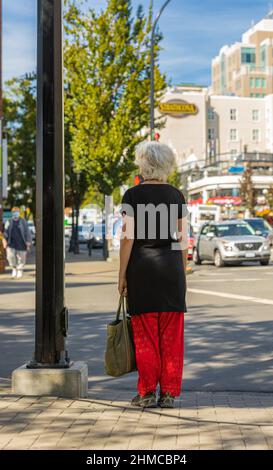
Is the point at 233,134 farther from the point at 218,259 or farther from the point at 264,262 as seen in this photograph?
the point at 264,262

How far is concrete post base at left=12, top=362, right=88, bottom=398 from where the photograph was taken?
18.8 feet

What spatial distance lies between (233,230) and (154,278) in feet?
75.0

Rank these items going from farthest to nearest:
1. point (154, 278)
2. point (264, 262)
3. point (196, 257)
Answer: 1. point (196, 257)
2. point (264, 262)
3. point (154, 278)

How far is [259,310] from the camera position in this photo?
12.2 metres

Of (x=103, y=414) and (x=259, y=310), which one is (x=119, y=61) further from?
(x=103, y=414)

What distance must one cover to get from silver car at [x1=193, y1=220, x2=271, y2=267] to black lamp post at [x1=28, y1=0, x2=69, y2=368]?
811 inches

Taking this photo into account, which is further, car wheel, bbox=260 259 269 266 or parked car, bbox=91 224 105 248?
parked car, bbox=91 224 105 248

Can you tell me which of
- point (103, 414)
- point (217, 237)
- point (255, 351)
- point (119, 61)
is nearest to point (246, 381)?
point (255, 351)

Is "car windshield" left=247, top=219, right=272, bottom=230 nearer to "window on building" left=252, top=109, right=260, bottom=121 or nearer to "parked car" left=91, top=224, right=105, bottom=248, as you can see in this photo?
"parked car" left=91, top=224, right=105, bottom=248

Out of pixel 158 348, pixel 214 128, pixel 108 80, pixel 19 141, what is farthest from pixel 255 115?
pixel 158 348

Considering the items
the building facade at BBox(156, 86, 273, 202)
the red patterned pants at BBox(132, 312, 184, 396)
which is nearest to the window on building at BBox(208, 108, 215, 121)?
the building facade at BBox(156, 86, 273, 202)

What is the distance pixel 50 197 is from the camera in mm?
5863

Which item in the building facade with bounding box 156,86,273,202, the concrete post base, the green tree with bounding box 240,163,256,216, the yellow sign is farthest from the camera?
the building facade with bounding box 156,86,273,202

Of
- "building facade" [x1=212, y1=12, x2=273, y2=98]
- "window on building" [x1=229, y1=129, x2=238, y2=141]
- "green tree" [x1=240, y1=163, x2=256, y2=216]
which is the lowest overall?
"green tree" [x1=240, y1=163, x2=256, y2=216]
